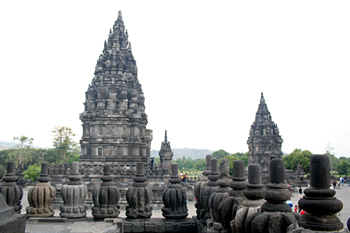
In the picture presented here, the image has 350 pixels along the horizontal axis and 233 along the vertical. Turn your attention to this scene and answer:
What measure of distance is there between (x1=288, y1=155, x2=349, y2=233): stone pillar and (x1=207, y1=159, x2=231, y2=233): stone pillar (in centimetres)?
222

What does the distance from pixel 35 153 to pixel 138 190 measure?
73194 mm

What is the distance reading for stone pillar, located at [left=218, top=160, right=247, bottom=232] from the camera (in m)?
4.42

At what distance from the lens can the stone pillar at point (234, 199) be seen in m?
4.42

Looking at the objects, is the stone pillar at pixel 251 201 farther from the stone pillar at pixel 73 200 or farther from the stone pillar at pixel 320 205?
the stone pillar at pixel 73 200

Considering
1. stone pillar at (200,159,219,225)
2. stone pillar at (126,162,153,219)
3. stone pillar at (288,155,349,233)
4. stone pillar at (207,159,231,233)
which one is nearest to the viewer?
stone pillar at (288,155,349,233)

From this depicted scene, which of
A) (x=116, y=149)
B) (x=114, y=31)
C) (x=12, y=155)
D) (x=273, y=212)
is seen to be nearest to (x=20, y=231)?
(x=273, y=212)

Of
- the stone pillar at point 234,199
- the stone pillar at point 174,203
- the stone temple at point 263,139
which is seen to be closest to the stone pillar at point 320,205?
the stone pillar at point 234,199

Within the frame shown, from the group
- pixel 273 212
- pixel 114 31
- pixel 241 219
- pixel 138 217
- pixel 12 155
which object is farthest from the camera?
pixel 12 155

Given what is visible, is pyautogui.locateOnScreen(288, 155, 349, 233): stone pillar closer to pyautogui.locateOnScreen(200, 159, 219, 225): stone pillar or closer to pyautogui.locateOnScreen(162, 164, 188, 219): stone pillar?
pyautogui.locateOnScreen(200, 159, 219, 225): stone pillar

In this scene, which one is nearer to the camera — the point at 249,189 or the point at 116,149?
the point at 249,189

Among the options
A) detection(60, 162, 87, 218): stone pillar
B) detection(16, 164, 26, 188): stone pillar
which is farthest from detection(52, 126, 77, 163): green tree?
detection(60, 162, 87, 218): stone pillar

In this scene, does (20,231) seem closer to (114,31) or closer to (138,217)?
(138,217)

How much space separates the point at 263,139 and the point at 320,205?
146ft

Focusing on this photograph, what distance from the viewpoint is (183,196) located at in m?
7.52
